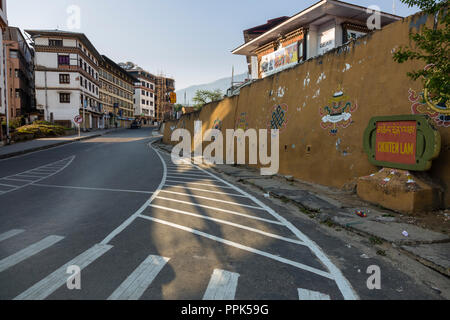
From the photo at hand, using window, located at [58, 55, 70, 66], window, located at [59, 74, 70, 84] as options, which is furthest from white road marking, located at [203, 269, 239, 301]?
window, located at [58, 55, 70, 66]

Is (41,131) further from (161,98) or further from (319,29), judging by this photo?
(161,98)

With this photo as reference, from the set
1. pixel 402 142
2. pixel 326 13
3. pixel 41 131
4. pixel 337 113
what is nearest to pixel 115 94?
pixel 41 131

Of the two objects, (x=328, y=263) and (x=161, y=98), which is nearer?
(x=328, y=263)

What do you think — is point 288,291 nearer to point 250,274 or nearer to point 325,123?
point 250,274

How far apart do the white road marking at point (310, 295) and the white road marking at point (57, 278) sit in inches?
106

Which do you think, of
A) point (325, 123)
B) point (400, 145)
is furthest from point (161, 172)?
point (400, 145)

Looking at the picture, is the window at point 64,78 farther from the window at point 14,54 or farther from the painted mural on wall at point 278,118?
the painted mural on wall at point 278,118

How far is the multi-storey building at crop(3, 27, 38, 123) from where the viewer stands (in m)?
→ 42.5

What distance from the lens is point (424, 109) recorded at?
6590 mm

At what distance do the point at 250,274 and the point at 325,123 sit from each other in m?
7.29

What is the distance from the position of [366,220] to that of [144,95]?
9678 cm

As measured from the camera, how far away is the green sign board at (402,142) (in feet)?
20.2
